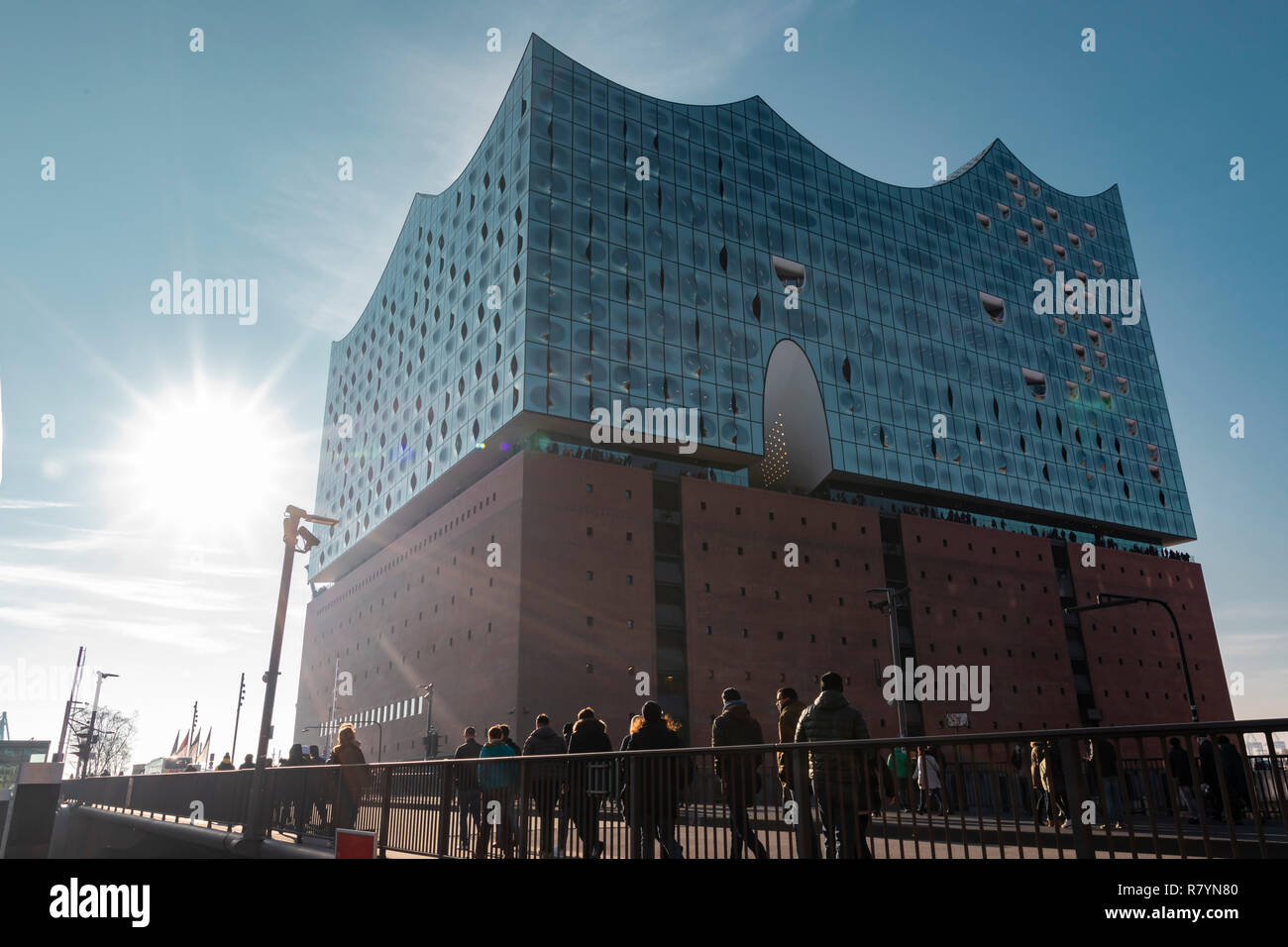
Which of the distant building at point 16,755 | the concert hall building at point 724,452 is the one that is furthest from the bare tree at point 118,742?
the concert hall building at point 724,452

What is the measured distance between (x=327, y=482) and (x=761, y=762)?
2903 inches

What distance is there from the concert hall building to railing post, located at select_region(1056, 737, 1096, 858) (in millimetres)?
35644

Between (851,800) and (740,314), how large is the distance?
158ft

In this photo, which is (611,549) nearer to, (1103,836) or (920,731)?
(920,731)

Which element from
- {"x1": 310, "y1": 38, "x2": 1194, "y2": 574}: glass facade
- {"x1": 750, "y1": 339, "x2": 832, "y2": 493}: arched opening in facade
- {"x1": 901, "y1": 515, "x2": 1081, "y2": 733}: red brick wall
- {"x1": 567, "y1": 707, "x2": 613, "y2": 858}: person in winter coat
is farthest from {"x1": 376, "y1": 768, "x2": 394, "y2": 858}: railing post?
{"x1": 901, "y1": 515, "x2": 1081, "y2": 733}: red brick wall

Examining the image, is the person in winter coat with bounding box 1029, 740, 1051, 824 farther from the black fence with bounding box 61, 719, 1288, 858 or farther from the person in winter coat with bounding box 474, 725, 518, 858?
the person in winter coat with bounding box 474, 725, 518, 858

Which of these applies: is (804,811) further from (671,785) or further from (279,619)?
(279,619)

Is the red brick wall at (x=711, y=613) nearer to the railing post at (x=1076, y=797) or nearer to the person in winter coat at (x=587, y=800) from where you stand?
the person in winter coat at (x=587, y=800)

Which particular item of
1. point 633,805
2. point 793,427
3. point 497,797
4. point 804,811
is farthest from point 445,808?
point 793,427

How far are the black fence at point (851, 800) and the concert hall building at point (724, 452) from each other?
97.9 feet

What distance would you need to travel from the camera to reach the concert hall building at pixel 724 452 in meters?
44.4

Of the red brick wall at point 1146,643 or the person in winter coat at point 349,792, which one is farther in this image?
the red brick wall at point 1146,643

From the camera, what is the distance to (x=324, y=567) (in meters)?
71.2
